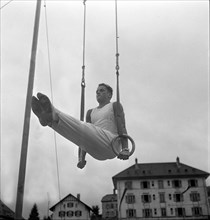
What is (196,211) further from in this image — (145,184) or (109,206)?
(109,206)

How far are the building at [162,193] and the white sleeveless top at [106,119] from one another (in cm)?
4197

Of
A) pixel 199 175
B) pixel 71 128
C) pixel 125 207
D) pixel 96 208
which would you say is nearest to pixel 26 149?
pixel 71 128

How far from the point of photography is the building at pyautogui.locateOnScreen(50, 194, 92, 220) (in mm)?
51844

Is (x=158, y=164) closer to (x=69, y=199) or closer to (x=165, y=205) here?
(x=165, y=205)

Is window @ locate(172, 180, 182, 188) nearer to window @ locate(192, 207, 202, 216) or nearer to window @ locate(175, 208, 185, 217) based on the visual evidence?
window @ locate(175, 208, 185, 217)

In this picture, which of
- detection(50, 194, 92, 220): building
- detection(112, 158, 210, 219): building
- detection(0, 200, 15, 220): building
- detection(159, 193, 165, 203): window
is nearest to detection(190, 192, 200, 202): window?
detection(112, 158, 210, 219): building

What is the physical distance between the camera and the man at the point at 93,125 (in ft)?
18.5

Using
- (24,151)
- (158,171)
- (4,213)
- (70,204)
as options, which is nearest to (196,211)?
(158,171)

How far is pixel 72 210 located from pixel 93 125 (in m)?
49.0

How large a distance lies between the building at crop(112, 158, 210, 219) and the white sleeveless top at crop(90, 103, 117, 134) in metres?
42.0

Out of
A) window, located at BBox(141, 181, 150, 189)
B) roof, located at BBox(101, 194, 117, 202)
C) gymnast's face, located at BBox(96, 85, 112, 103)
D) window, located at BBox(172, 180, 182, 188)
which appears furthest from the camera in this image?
roof, located at BBox(101, 194, 117, 202)

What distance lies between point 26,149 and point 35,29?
7.09 feet

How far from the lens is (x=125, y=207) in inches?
1850

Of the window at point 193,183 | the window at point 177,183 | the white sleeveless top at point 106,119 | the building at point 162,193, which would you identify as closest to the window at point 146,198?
the building at point 162,193
